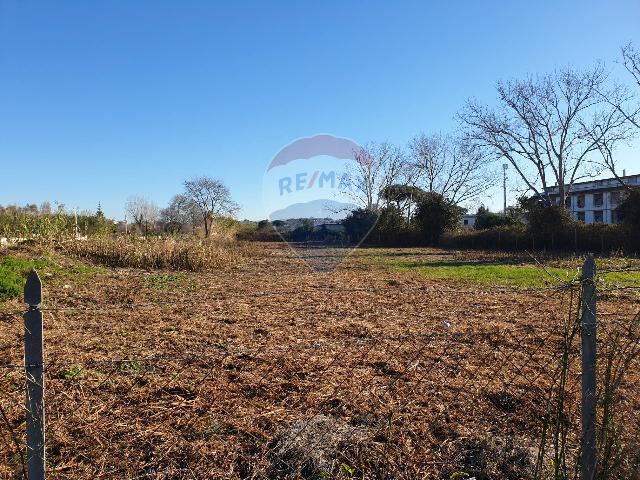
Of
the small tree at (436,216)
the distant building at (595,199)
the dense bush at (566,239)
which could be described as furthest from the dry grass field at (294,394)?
the distant building at (595,199)

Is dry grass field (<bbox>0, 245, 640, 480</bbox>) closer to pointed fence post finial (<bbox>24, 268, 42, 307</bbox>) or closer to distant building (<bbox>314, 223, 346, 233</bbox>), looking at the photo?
pointed fence post finial (<bbox>24, 268, 42, 307</bbox>)

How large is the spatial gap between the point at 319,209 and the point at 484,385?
1706 centimetres

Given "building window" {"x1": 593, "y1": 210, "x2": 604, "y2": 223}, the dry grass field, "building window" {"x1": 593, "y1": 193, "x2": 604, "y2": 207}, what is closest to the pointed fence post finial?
the dry grass field

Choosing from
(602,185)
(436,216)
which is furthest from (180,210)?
(602,185)

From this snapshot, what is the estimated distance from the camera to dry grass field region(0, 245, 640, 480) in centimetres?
233

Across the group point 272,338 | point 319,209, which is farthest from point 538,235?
point 272,338

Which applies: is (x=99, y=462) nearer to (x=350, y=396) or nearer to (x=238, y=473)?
(x=238, y=473)

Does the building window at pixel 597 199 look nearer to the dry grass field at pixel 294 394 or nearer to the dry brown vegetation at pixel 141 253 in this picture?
the dry brown vegetation at pixel 141 253

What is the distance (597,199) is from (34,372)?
54538 mm

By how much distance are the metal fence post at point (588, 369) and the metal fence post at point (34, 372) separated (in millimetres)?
2273

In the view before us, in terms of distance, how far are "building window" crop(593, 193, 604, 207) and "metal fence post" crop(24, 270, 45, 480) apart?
54019mm

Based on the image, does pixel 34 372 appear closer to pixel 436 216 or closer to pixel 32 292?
pixel 32 292

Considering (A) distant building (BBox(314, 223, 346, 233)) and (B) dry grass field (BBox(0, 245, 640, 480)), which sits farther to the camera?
(A) distant building (BBox(314, 223, 346, 233))

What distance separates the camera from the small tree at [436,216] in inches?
1206
